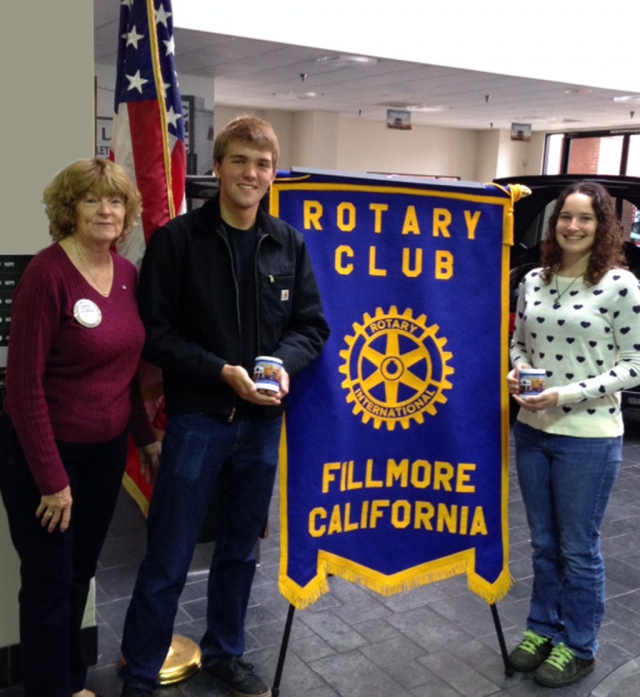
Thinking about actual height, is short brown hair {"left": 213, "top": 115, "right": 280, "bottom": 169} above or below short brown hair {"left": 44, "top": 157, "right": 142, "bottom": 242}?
above

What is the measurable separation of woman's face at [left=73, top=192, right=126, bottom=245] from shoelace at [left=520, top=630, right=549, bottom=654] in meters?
1.93

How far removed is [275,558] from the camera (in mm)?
3604

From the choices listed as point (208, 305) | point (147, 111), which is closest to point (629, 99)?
point (147, 111)

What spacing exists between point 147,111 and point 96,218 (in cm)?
61

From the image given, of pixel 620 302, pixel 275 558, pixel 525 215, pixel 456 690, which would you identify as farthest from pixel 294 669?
pixel 525 215

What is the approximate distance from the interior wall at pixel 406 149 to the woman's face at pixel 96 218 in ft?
47.2

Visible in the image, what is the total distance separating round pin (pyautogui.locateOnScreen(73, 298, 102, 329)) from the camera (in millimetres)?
1949

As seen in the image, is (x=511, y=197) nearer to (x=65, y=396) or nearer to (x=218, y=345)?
(x=218, y=345)

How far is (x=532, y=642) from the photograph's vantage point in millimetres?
2746

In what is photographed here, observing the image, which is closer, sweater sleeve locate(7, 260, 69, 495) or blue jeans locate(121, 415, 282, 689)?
sweater sleeve locate(7, 260, 69, 495)

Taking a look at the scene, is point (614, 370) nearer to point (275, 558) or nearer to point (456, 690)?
point (456, 690)

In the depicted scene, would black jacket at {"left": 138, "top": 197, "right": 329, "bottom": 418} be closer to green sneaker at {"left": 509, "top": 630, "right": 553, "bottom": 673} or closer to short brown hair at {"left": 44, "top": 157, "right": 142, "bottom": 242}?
short brown hair at {"left": 44, "top": 157, "right": 142, "bottom": 242}

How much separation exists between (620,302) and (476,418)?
0.57 metres

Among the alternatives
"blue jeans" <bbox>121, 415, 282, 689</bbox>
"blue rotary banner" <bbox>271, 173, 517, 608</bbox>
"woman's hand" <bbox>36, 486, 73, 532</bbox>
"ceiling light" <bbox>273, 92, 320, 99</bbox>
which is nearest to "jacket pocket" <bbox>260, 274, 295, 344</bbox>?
"blue rotary banner" <bbox>271, 173, 517, 608</bbox>
